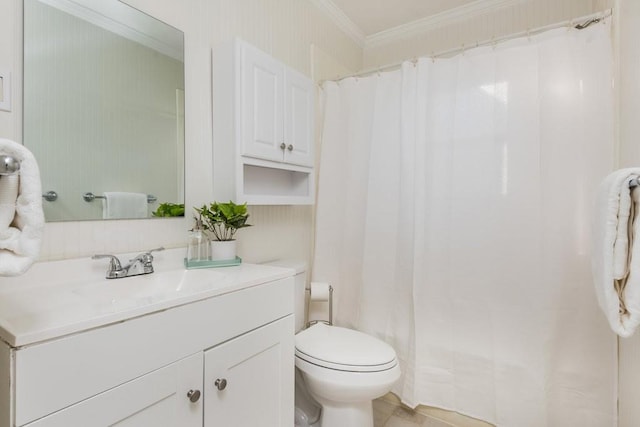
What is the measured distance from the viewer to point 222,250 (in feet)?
4.50

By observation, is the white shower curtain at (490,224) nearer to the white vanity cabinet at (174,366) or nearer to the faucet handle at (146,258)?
the white vanity cabinet at (174,366)

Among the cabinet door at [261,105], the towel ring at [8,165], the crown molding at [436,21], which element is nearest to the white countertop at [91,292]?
the towel ring at [8,165]

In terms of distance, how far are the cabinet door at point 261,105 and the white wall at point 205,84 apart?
177 millimetres

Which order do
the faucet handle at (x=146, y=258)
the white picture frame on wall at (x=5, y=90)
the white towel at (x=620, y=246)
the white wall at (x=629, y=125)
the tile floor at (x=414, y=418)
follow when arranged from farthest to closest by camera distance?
the tile floor at (x=414, y=418) < the faucet handle at (x=146, y=258) < the white wall at (x=629, y=125) < the white picture frame on wall at (x=5, y=90) < the white towel at (x=620, y=246)

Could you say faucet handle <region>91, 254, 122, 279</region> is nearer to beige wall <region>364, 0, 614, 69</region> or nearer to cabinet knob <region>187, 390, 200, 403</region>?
cabinet knob <region>187, 390, 200, 403</region>

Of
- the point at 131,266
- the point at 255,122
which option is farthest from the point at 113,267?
the point at 255,122

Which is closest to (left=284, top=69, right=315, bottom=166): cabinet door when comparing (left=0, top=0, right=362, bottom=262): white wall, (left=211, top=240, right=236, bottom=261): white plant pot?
(left=0, top=0, right=362, bottom=262): white wall

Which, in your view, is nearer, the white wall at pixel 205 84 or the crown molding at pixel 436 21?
the white wall at pixel 205 84

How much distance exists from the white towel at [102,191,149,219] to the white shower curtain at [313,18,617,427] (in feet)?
3.82

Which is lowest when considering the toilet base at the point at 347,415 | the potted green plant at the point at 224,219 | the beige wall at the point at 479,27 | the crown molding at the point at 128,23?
the toilet base at the point at 347,415

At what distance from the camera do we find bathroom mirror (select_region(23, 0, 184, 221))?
102cm

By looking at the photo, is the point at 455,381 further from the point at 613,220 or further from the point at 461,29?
the point at 461,29

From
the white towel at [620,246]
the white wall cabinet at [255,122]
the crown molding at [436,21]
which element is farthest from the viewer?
the crown molding at [436,21]

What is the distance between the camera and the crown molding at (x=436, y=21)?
7.35 feet
